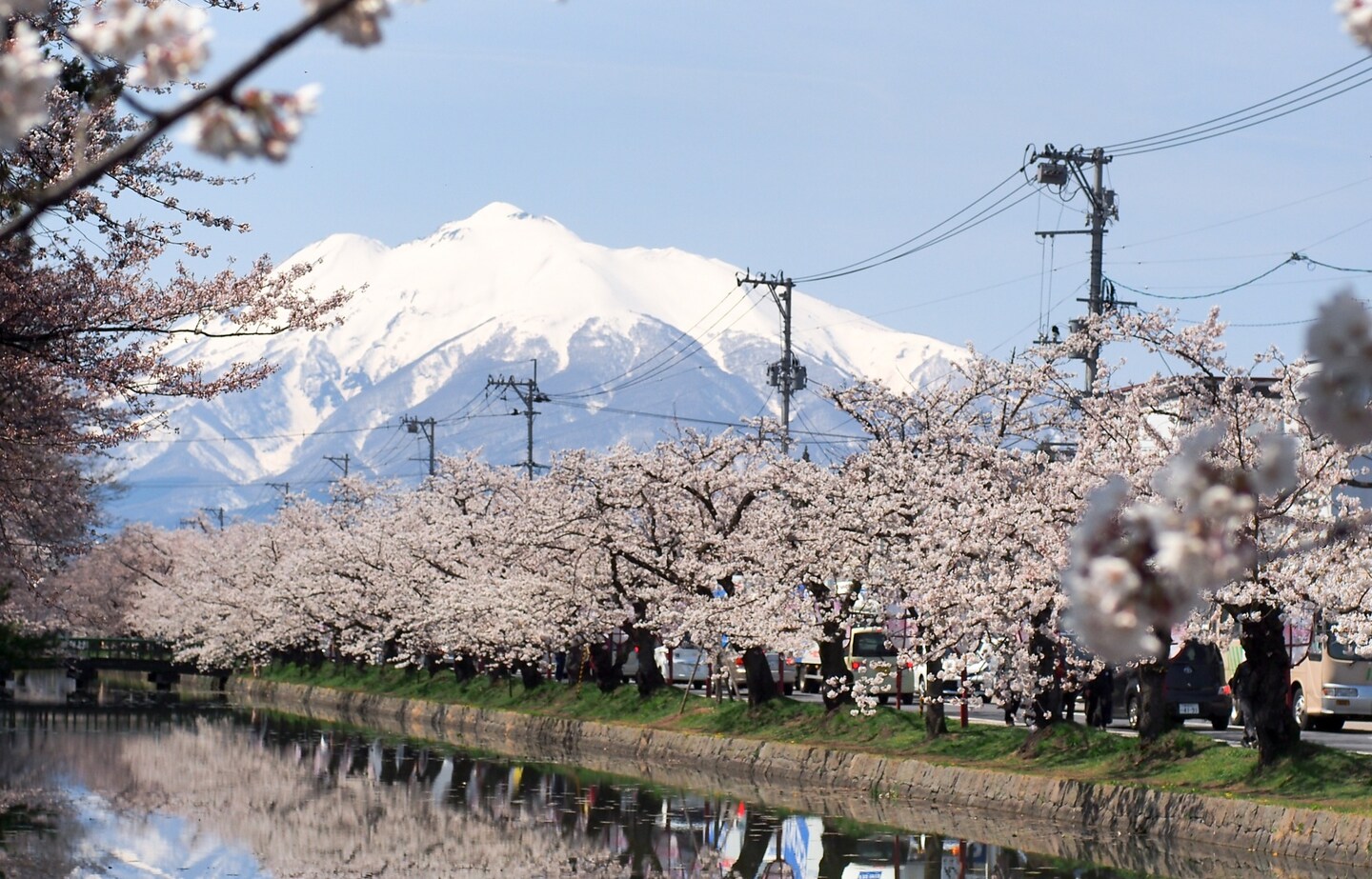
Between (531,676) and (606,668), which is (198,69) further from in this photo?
(531,676)

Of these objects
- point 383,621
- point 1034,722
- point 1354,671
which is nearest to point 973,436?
point 1034,722

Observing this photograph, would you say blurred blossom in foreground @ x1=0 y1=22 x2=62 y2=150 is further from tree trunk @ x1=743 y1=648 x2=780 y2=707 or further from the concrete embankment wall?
tree trunk @ x1=743 y1=648 x2=780 y2=707

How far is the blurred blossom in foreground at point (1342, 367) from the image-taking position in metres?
3.07

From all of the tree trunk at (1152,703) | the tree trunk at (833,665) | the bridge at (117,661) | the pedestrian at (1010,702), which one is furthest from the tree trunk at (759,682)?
the bridge at (117,661)

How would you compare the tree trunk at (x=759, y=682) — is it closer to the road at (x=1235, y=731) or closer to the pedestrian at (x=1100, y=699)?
the road at (x=1235, y=731)

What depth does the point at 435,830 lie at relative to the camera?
1864cm

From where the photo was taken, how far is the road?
23.1 m

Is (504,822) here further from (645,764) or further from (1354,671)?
(1354,671)

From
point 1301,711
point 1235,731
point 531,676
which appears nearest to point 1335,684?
point 1301,711

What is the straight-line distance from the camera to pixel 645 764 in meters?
28.0

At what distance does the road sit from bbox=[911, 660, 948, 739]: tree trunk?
117 cm

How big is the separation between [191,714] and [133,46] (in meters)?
44.8


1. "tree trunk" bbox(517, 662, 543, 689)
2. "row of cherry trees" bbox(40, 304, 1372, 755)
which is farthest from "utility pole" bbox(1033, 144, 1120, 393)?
"tree trunk" bbox(517, 662, 543, 689)

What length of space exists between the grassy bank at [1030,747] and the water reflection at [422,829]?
8.89 feet
